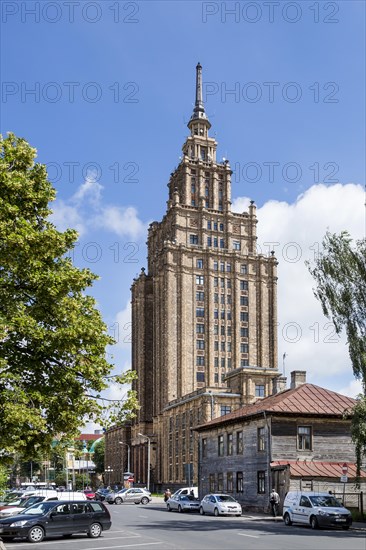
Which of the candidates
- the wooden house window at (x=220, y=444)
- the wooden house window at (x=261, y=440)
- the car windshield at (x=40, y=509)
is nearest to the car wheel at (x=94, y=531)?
the car windshield at (x=40, y=509)

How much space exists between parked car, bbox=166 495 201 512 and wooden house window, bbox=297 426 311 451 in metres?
8.22

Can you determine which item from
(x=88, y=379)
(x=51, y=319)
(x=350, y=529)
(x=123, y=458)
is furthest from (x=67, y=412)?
(x=123, y=458)

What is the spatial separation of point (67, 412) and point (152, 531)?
1366 cm

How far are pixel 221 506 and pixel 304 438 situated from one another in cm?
804

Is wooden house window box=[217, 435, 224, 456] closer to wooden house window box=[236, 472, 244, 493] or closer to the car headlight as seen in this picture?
wooden house window box=[236, 472, 244, 493]

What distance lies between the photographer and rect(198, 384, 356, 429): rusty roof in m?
48.1

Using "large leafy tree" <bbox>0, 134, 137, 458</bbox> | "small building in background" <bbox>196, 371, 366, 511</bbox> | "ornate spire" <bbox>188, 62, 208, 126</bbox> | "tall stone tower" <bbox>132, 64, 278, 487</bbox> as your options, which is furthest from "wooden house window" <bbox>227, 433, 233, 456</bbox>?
"ornate spire" <bbox>188, 62, 208, 126</bbox>

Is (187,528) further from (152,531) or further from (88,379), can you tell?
(88,379)

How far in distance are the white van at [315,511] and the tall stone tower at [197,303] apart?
234 ft

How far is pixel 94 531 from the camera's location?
97.6ft

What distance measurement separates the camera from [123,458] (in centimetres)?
14300

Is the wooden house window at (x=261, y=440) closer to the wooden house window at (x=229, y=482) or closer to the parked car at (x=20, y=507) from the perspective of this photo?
the wooden house window at (x=229, y=482)

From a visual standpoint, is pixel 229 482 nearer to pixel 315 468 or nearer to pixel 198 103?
pixel 315 468

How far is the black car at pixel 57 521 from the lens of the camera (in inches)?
1091
